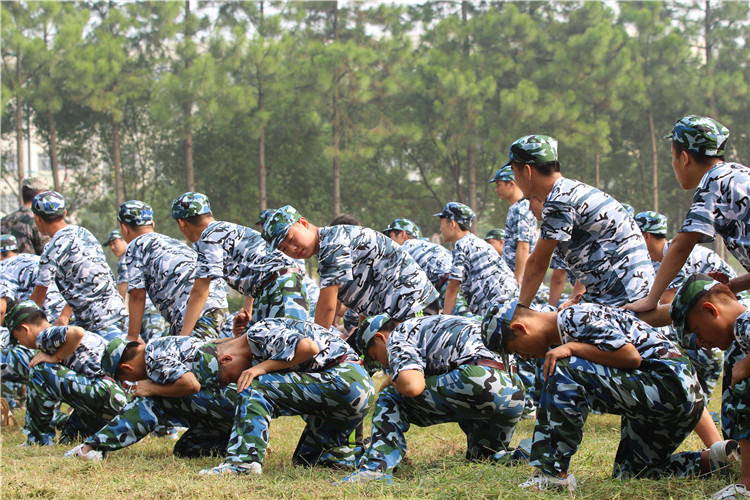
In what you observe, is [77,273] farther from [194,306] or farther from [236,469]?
[236,469]

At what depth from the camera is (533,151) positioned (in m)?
4.58

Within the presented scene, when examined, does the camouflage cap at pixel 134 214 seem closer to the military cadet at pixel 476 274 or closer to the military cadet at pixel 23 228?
the military cadet at pixel 23 228

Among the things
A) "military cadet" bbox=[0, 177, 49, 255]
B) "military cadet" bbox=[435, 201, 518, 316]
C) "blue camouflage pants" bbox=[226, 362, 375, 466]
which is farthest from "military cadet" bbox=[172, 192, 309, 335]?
"military cadet" bbox=[0, 177, 49, 255]

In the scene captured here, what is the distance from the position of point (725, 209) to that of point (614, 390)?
99 centimetres

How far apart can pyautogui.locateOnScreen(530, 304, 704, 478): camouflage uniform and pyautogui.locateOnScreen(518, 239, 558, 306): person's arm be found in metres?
0.55

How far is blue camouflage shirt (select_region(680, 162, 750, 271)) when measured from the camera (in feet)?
12.3

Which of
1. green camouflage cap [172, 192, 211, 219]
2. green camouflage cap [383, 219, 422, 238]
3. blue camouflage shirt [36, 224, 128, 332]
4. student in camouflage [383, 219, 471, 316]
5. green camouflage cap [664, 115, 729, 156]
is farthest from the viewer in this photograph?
green camouflage cap [383, 219, 422, 238]

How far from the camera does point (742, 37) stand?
77.0 feet

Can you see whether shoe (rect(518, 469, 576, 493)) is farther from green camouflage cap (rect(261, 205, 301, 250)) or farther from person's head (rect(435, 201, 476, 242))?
person's head (rect(435, 201, 476, 242))

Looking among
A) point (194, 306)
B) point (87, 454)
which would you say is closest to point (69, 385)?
point (87, 454)

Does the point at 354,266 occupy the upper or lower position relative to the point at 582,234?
lower

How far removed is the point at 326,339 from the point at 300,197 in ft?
Result: 68.5

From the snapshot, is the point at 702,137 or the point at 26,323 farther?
the point at 26,323

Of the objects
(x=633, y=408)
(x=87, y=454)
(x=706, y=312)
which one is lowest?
(x=87, y=454)
